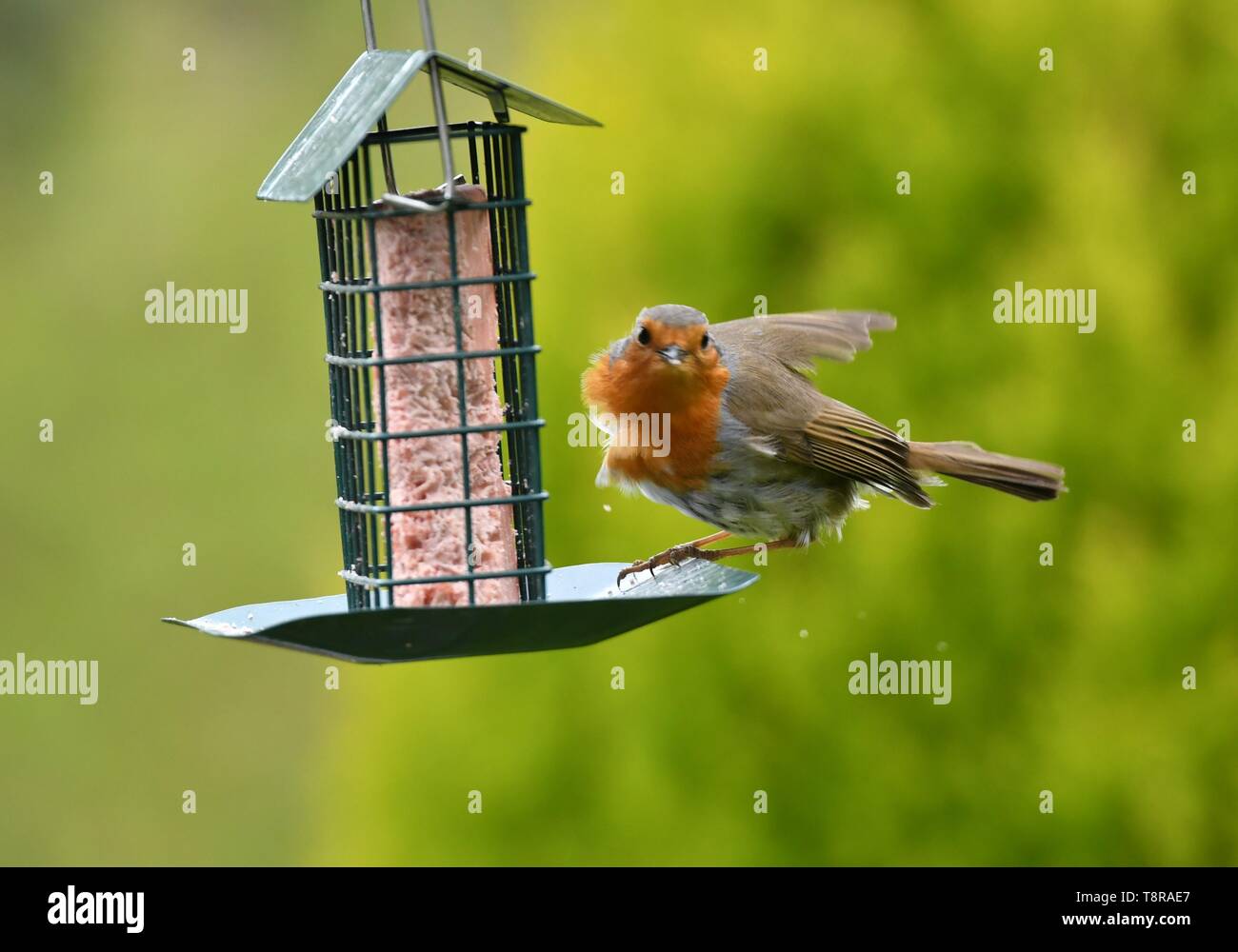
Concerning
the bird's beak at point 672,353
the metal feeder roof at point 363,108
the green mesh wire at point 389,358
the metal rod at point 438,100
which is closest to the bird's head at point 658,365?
the bird's beak at point 672,353

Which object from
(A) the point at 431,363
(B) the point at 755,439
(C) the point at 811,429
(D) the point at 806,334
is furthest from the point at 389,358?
(D) the point at 806,334

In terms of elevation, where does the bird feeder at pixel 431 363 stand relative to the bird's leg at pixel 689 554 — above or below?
above

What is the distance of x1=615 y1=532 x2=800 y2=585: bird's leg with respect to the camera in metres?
4.57

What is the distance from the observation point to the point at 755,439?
504cm

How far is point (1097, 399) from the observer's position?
209 inches

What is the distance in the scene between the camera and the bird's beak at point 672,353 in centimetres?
468

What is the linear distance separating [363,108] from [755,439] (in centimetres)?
186

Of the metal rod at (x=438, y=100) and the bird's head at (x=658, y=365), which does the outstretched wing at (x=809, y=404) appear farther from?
the metal rod at (x=438, y=100)

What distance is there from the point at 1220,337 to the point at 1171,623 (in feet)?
3.38

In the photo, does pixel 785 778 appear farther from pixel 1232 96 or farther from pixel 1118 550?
pixel 1232 96

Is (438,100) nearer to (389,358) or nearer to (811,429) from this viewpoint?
(389,358)

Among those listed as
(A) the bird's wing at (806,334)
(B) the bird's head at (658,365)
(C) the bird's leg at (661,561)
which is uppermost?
(A) the bird's wing at (806,334)

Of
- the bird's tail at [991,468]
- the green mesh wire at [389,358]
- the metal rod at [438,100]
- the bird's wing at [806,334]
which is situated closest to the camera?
the metal rod at [438,100]

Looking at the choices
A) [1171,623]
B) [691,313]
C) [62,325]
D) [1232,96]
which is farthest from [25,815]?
[1232,96]
